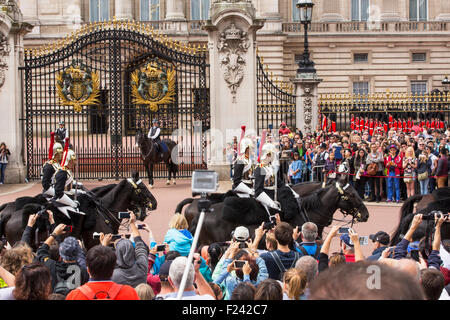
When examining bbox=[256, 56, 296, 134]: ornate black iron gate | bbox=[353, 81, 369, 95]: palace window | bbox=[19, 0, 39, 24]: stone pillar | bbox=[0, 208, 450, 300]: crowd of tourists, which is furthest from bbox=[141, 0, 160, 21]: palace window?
bbox=[0, 208, 450, 300]: crowd of tourists

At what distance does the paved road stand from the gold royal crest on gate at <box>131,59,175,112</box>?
8.16 feet

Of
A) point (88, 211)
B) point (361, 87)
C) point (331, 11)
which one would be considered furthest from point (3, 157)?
point (331, 11)

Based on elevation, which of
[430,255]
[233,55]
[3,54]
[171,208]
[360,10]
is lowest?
[171,208]

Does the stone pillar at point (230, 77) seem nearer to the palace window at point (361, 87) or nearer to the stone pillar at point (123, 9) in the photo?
the stone pillar at point (123, 9)

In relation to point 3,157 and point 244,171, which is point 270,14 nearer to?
point 3,157

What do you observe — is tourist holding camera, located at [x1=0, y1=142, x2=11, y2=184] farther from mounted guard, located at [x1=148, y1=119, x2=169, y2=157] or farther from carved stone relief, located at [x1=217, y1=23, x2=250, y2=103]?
carved stone relief, located at [x1=217, y1=23, x2=250, y2=103]

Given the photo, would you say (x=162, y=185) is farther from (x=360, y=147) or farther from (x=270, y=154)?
(x=270, y=154)

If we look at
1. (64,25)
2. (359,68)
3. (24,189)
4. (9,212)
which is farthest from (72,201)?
(359,68)

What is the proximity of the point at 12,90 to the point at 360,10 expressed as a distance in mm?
29076

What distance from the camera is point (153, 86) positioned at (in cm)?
2117

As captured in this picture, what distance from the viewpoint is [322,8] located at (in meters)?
42.6

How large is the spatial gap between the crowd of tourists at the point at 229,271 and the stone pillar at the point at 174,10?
32.7m

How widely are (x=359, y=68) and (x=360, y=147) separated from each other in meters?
26.0
